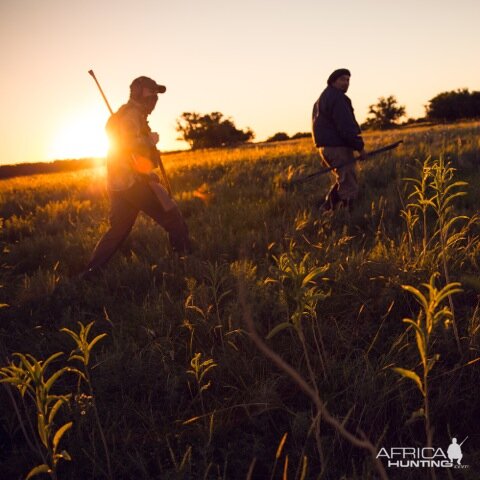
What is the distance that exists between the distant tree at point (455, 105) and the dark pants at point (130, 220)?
60.4 meters

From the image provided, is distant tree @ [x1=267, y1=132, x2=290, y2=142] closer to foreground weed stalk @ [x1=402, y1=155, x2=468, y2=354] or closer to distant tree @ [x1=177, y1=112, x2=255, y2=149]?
distant tree @ [x1=177, y1=112, x2=255, y2=149]

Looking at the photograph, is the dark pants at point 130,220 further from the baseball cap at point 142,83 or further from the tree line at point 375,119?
the tree line at point 375,119

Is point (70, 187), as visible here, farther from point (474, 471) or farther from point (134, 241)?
point (474, 471)

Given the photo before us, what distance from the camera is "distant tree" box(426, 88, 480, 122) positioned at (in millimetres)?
55312

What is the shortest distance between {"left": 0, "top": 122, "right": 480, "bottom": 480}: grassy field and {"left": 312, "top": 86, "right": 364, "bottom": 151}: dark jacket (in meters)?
1.97

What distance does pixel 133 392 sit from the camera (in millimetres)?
2395

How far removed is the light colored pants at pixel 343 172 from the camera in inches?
247

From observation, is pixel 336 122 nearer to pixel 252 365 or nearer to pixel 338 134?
pixel 338 134

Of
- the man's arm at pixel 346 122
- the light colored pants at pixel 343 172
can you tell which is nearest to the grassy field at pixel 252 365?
the light colored pants at pixel 343 172

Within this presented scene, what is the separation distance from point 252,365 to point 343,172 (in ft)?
15.3

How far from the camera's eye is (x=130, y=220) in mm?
4770

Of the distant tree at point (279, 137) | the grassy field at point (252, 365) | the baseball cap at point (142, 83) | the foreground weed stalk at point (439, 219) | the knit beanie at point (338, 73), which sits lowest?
the grassy field at point (252, 365)

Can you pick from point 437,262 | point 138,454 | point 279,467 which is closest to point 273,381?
point 279,467

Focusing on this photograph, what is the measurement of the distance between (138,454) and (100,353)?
114 centimetres
